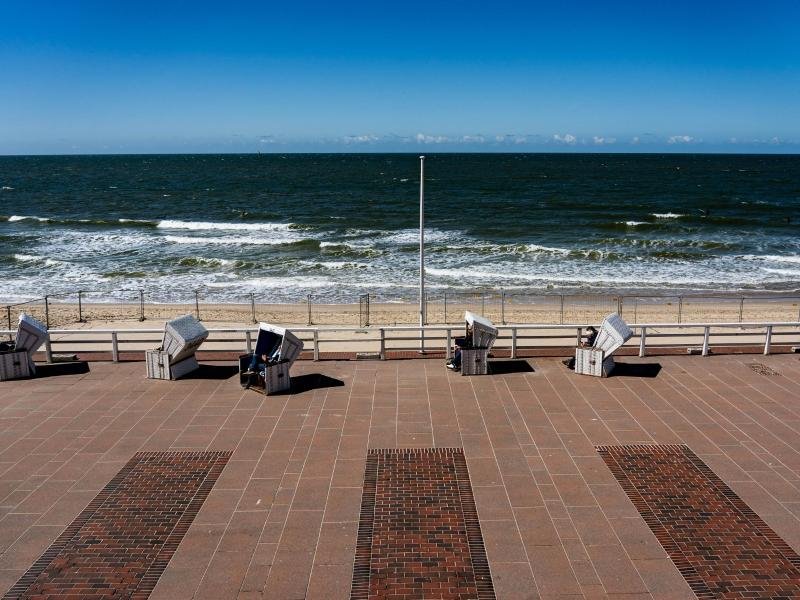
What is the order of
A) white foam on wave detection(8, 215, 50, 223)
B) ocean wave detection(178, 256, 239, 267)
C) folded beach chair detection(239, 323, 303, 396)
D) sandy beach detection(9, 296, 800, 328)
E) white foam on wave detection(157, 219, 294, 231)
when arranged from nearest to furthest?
folded beach chair detection(239, 323, 303, 396)
sandy beach detection(9, 296, 800, 328)
ocean wave detection(178, 256, 239, 267)
white foam on wave detection(157, 219, 294, 231)
white foam on wave detection(8, 215, 50, 223)

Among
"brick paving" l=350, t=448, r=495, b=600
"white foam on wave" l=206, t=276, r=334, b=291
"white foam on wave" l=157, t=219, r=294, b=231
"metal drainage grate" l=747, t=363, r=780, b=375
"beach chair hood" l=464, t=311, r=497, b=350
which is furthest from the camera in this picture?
"white foam on wave" l=157, t=219, r=294, b=231

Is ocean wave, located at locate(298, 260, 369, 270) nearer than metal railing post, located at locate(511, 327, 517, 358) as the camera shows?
No

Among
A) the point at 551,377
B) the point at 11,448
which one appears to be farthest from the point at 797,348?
the point at 11,448

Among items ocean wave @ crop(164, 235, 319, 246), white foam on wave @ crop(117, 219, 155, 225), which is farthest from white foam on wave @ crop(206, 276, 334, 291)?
white foam on wave @ crop(117, 219, 155, 225)

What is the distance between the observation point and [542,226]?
5106 centimetres

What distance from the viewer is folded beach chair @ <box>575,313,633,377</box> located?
41.0 ft

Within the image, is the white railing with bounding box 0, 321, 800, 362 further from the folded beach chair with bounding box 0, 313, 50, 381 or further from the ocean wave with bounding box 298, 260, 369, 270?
the ocean wave with bounding box 298, 260, 369, 270

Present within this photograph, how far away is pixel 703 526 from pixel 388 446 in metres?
4.24

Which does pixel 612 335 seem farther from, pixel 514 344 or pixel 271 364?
pixel 271 364

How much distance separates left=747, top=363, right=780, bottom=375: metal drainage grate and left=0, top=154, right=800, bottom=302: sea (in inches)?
548

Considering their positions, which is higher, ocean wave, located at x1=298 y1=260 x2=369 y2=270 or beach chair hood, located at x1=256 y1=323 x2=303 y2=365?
beach chair hood, located at x1=256 y1=323 x2=303 y2=365

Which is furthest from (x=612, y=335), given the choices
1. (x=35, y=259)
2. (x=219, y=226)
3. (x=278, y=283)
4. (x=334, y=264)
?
(x=219, y=226)

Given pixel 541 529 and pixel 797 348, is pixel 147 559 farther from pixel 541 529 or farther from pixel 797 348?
pixel 797 348

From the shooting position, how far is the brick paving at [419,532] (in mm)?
6719
